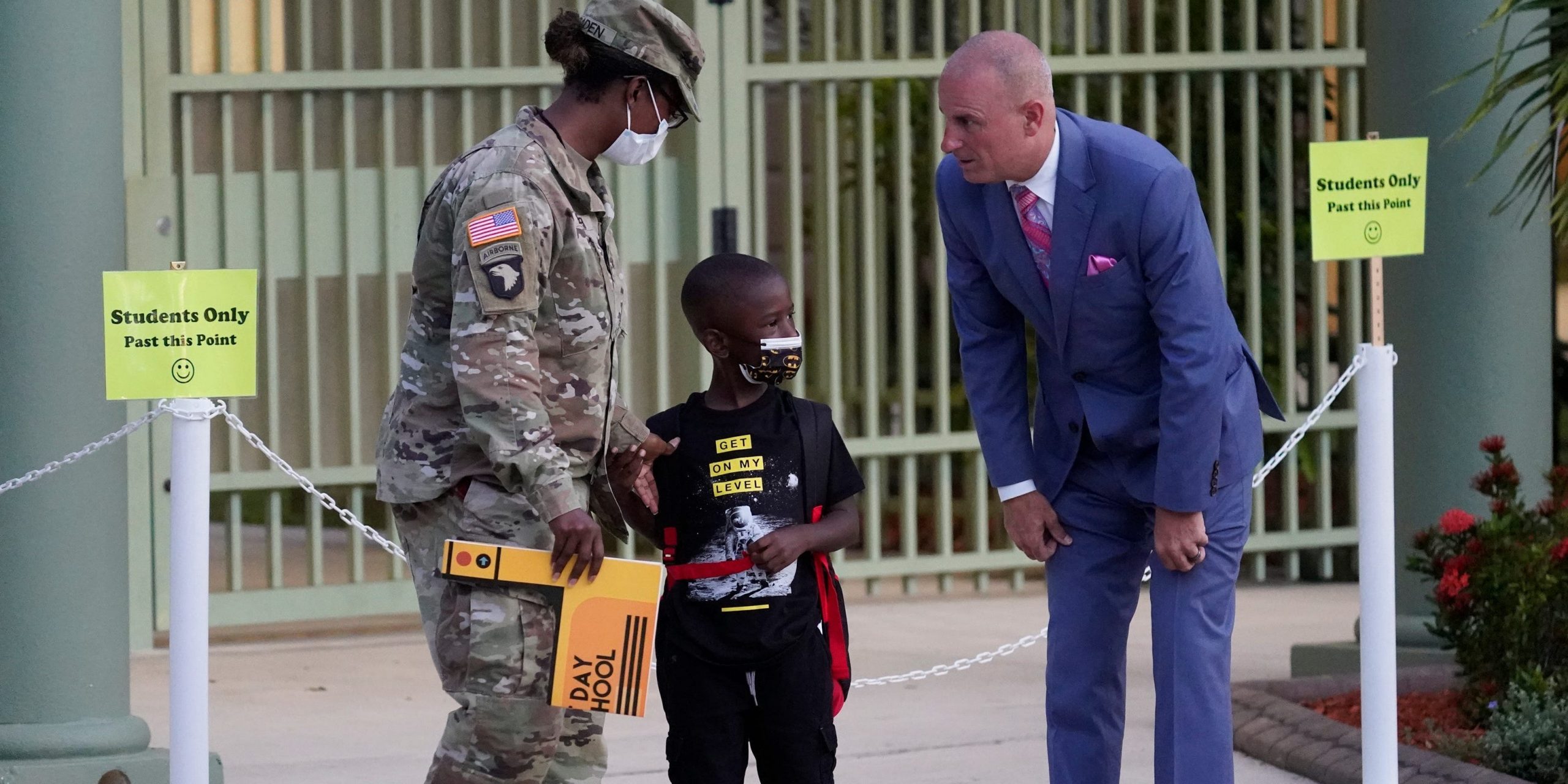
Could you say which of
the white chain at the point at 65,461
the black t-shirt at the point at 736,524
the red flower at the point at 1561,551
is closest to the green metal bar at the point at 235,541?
the white chain at the point at 65,461

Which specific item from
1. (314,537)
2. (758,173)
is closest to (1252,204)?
(758,173)

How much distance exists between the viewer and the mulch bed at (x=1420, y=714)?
17.2 feet

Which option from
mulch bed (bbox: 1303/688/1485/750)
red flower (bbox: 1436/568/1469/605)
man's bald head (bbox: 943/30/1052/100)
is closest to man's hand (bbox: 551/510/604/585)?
man's bald head (bbox: 943/30/1052/100)

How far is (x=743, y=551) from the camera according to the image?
13.1 ft

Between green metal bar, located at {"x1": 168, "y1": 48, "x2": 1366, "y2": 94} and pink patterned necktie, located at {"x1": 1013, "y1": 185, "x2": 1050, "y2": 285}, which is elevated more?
green metal bar, located at {"x1": 168, "y1": 48, "x2": 1366, "y2": 94}

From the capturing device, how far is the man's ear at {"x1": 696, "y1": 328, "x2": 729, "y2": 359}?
4004mm

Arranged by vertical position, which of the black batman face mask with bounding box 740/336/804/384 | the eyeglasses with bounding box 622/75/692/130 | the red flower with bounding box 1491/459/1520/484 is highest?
the eyeglasses with bounding box 622/75/692/130

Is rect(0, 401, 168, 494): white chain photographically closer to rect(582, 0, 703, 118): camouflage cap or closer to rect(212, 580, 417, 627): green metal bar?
rect(582, 0, 703, 118): camouflage cap

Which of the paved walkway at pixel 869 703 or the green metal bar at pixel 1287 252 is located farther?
the green metal bar at pixel 1287 252

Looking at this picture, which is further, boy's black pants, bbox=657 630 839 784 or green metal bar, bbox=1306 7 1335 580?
green metal bar, bbox=1306 7 1335 580

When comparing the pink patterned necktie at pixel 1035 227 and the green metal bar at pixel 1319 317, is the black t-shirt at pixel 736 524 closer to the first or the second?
the pink patterned necktie at pixel 1035 227

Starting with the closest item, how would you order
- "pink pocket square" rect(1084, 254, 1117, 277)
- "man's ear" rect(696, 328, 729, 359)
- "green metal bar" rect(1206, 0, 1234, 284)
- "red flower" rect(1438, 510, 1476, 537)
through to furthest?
"pink pocket square" rect(1084, 254, 1117, 277) → "man's ear" rect(696, 328, 729, 359) → "red flower" rect(1438, 510, 1476, 537) → "green metal bar" rect(1206, 0, 1234, 284)

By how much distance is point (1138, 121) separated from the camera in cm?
895

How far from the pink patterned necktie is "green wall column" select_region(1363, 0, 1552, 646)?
8.40ft
